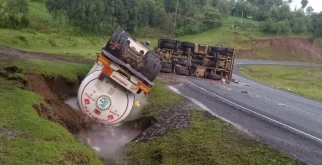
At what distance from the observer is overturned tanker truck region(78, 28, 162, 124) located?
37.7ft

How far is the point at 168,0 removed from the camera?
66.3 metres

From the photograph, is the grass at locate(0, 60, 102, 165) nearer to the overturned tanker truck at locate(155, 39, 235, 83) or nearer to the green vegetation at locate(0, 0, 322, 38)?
the overturned tanker truck at locate(155, 39, 235, 83)

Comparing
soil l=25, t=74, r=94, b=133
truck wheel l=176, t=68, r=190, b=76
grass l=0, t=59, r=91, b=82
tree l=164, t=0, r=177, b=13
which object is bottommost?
truck wheel l=176, t=68, r=190, b=76

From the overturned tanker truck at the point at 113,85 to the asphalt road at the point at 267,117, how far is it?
3.78 m

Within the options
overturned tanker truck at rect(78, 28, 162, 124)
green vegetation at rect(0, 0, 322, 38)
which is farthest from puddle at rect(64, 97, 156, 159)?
green vegetation at rect(0, 0, 322, 38)

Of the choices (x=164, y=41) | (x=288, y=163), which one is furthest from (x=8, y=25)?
(x=288, y=163)

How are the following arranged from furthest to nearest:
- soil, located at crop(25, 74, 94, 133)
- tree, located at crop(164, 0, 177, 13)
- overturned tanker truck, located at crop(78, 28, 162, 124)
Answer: tree, located at crop(164, 0, 177, 13) → overturned tanker truck, located at crop(78, 28, 162, 124) → soil, located at crop(25, 74, 94, 133)

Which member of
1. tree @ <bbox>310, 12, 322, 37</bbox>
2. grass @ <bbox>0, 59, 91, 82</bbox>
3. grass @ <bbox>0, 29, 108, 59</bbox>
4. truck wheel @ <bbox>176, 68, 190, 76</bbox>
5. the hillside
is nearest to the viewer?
grass @ <bbox>0, 59, 91, 82</bbox>

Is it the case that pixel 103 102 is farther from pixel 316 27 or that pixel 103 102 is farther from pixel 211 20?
pixel 316 27

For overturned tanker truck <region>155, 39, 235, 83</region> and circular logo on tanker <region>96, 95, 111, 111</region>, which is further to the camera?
overturned tanker truck <region>155, 39, 235, 83</region>

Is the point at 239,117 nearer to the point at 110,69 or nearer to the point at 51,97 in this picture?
the point at 110,69

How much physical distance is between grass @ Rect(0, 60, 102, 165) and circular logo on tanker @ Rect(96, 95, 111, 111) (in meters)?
1.88

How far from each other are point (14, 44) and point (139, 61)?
50.3 feet

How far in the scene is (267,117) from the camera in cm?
1488
